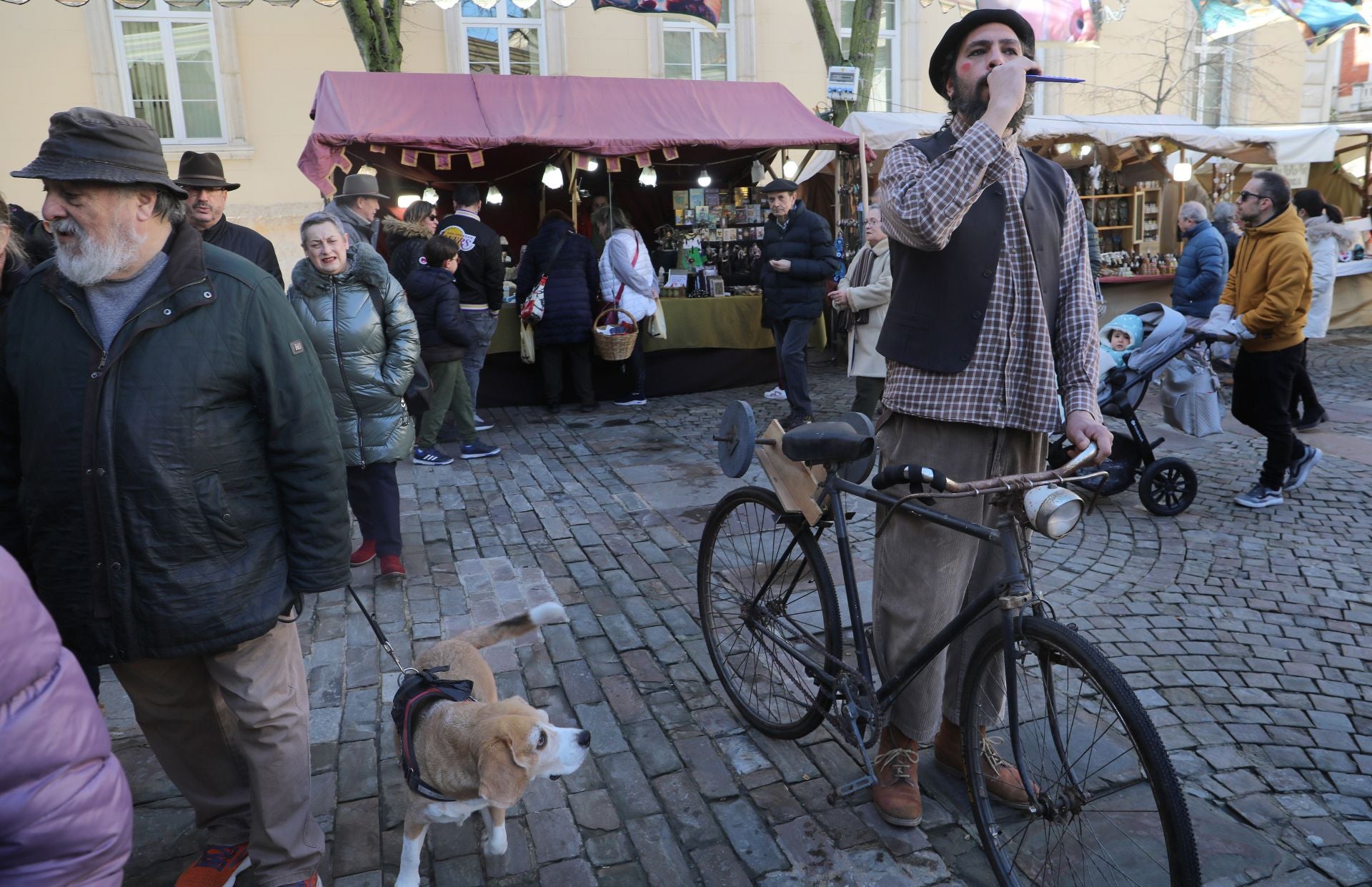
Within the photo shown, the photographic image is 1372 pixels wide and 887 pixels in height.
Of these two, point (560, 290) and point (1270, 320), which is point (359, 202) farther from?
point (1270, 320)

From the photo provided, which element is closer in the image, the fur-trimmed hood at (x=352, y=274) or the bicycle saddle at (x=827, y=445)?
the bicycle saddle at (x=827, y=445)

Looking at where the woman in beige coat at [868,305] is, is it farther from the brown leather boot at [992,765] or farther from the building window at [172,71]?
the building window at [172,71]

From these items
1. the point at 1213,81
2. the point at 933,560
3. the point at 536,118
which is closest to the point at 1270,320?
the point at 933,560

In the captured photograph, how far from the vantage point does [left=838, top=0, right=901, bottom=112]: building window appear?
53.4ft

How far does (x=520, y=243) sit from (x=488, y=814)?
10.7 metres

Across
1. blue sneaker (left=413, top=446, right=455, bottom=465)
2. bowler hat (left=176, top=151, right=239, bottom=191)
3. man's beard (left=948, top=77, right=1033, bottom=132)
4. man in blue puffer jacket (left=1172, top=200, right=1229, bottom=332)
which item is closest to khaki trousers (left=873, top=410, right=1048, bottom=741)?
man's beard (left=948, top=77, right=1033, bottom=132)

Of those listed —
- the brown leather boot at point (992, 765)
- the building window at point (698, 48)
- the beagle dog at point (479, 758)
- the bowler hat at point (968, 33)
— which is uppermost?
the building window at point (698, 48)

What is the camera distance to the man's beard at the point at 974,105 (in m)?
2.40

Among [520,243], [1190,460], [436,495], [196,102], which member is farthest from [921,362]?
[196,102]

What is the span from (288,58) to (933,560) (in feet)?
48.4

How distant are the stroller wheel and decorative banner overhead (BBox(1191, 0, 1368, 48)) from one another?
33.3ft

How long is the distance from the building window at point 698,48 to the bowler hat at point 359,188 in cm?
966

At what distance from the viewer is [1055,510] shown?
2051 mm

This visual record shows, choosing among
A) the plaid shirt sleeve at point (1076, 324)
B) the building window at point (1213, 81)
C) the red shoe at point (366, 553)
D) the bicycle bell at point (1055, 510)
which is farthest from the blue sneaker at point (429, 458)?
the building window at point (1213, 81)
